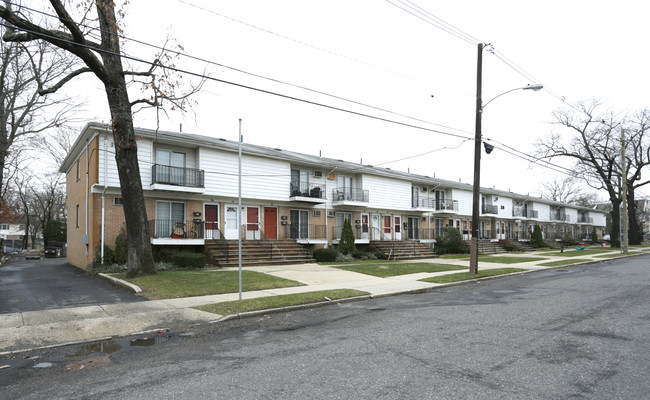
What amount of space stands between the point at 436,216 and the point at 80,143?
27.8 metres

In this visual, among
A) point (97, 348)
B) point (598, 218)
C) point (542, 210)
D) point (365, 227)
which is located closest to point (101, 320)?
point (97, 348)

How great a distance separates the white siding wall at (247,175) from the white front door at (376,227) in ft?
28.1

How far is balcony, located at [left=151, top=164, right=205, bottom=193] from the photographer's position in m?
19.5

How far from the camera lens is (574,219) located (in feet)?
204

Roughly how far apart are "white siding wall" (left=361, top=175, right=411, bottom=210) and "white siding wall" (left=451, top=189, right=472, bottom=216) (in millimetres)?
7487

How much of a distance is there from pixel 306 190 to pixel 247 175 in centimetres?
456

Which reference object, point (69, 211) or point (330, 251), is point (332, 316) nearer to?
point (330, 251)

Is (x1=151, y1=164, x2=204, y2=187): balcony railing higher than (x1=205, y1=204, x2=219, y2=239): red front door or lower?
higher

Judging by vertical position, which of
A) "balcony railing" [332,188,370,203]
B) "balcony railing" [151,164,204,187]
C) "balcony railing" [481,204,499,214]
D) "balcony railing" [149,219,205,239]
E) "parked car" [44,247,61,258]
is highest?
"balcony railing" [151,164,204,187]

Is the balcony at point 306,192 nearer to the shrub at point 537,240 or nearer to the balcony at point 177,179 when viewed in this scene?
the balcony at point 177,179

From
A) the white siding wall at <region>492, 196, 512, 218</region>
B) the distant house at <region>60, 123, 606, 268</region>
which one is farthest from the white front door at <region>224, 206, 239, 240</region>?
the white siding wall at <region>492, 196, 512, 218</region>

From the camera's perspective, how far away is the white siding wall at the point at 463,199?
3792 centimetres

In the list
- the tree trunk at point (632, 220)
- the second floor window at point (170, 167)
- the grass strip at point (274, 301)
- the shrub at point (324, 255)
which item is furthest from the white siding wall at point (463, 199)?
the grass strip at point (274, 301)

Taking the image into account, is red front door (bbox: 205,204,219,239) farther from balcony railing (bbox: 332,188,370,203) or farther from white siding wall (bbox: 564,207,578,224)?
white siding wall (bbox: 564,207,578,224)
